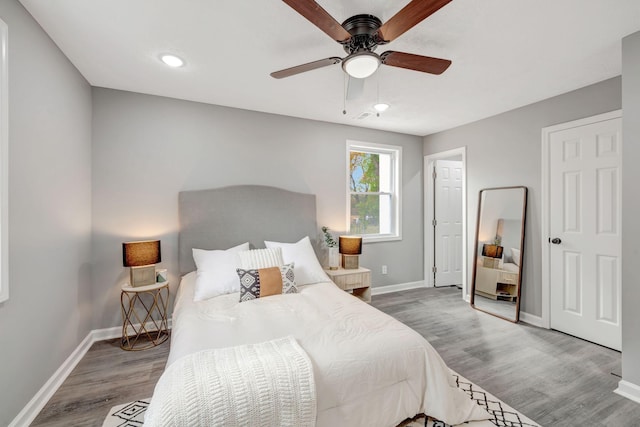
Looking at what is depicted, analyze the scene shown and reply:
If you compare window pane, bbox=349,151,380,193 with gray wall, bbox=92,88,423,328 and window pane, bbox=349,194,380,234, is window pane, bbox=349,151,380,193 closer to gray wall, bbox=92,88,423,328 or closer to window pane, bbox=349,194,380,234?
window pane, bbox=349,194,380,234

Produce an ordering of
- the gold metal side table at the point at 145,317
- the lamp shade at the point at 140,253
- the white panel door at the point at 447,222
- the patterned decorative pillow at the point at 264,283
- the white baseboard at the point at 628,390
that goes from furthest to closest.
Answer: the white panel door at the point at 447,222
the gold metal side table at the point at 145,317
the lamp shade at the point at 140,253
the patterned decorative pillow at the point at 264,283
the white baseboard at the point at 628,390

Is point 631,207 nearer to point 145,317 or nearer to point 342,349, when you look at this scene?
point 342,349

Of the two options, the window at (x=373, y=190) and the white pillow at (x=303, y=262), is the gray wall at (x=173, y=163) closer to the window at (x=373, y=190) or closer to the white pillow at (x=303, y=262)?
the window at (x=373, y=190)

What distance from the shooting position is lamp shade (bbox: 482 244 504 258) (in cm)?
368

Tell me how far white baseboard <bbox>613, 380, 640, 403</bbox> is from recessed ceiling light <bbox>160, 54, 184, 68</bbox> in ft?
13.9

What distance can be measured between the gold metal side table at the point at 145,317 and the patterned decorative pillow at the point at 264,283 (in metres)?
0.93

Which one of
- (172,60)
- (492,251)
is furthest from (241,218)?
(492,251)

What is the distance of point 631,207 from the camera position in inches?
81.6

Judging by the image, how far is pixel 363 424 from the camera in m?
1.49

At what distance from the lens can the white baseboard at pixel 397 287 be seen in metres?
4.40

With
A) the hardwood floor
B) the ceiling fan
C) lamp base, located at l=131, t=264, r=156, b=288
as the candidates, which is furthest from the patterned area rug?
the ceiling fan

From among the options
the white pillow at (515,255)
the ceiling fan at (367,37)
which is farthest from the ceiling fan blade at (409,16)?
the white pillow at (515,255)

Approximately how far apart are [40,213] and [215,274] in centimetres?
131

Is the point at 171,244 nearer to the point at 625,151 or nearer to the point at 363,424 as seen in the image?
the point at 363,424
